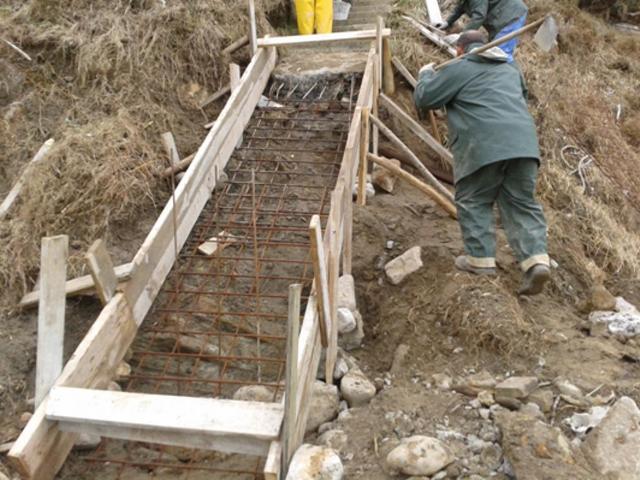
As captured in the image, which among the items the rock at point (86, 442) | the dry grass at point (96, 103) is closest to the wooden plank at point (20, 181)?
the dry grass at point (96, 103)

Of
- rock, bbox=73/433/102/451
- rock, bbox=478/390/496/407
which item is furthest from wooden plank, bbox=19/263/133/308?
rock, bbox=478/390/496/407

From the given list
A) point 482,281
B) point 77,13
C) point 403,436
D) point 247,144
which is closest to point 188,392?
point 403,436

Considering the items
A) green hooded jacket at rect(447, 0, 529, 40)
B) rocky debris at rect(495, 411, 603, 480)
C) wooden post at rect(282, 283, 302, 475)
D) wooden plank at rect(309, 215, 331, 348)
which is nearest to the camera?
wooden post at rect(282, 283, 302, 475)

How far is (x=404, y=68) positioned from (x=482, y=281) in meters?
3.51

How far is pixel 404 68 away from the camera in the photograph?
721 centimetres

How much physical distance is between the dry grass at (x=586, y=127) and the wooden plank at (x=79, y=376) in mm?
3636

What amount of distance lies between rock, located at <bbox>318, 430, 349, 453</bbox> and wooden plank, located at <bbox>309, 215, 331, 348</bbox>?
0.50m

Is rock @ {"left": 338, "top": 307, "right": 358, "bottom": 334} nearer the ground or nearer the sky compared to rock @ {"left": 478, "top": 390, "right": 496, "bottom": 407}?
nearer the ground

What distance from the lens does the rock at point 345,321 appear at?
4344mm

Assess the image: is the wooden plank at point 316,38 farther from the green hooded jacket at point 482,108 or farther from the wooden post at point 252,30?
the green hooded jacket at point 482,108

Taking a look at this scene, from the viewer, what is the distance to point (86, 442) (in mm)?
3641

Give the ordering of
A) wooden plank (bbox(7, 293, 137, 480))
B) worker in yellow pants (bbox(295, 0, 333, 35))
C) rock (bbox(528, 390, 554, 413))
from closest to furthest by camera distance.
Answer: wooden plank (bbox(7, 293, 137, 480)) → rock (bbox(528, 390, 554, 413)) → worker in yellow pants (bbox(295, 0, 333, 35))

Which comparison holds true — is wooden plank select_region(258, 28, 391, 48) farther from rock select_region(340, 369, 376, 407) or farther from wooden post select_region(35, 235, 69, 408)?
rock select_region(340, 369, 376, 407)

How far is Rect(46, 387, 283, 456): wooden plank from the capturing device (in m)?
2.98
